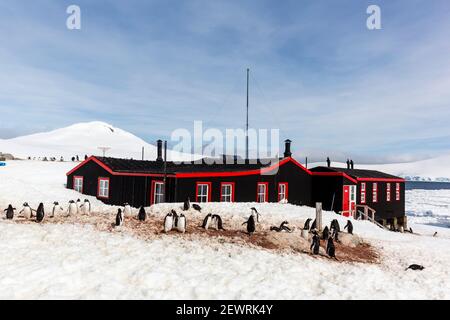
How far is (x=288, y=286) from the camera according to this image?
32.2 ft

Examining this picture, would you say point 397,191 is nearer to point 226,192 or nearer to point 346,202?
point 346,202

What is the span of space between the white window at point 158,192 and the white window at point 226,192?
4.52 metres

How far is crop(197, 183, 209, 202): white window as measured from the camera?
2450 centimetres

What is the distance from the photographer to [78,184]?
1198 inches

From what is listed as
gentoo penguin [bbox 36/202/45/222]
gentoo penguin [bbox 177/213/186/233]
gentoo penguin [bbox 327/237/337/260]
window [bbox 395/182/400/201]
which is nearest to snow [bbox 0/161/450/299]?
gentoo penguin [bbox 177/213/186/233]

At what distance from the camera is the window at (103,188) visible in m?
27.5

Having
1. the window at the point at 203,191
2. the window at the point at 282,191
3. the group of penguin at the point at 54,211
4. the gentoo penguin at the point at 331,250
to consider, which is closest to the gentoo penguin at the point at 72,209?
the group of penguin at the point at 54,211

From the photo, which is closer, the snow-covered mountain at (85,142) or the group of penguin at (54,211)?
the group of penguin at (54,211)

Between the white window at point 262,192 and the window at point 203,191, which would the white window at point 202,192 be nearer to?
the window at point 203,191

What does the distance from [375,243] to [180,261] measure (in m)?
11.3

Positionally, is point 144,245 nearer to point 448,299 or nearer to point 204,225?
point 204,225

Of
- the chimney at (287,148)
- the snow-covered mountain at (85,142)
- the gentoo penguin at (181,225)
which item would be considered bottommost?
the gentoo penguin at (181,225)

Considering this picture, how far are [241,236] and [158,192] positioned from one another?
10.6 meters

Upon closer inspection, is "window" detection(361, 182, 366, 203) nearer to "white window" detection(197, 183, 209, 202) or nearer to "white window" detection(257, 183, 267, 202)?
"white window" detection(257, 183, 267, 202)
